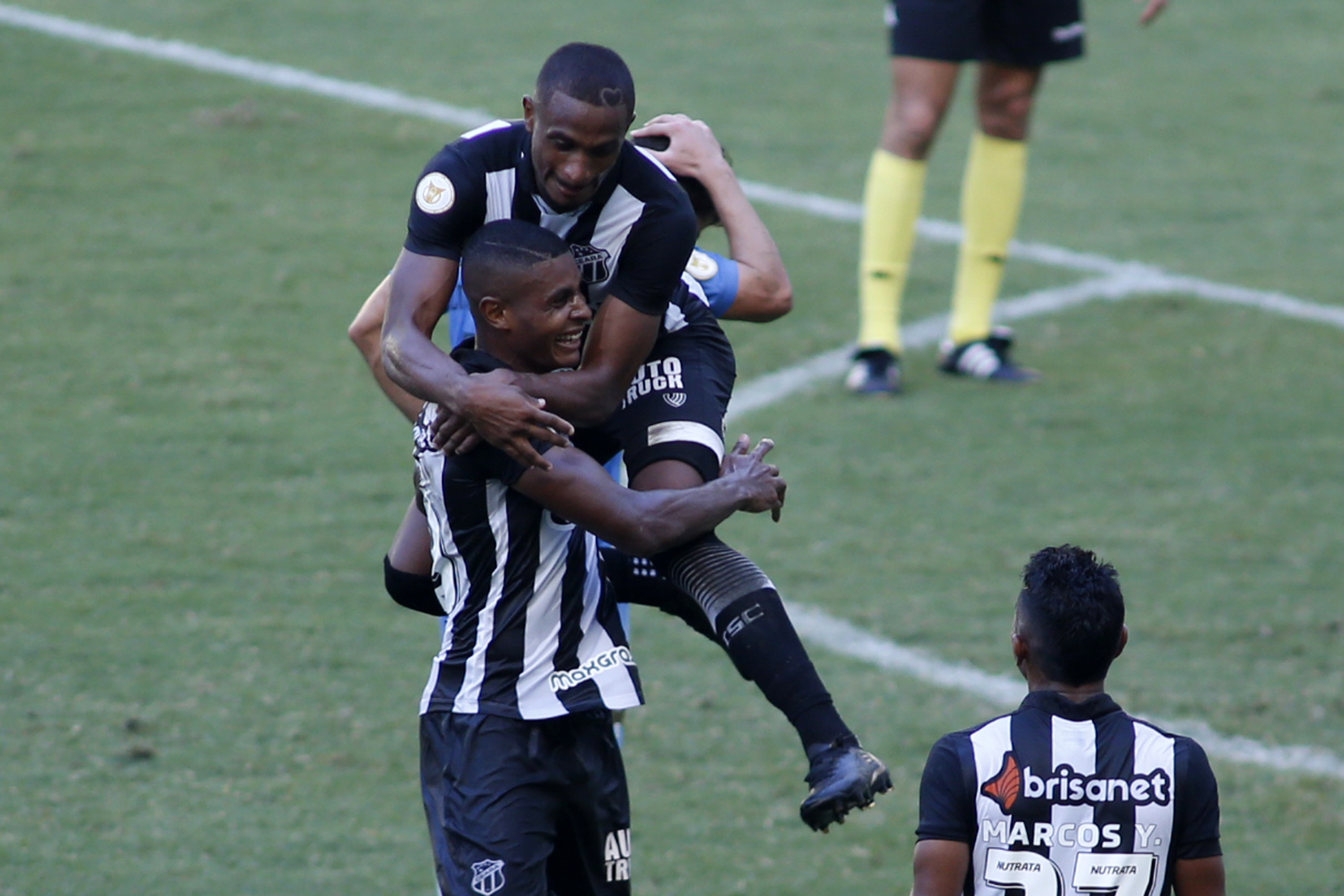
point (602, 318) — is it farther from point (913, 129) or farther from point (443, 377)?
point (913, 129)

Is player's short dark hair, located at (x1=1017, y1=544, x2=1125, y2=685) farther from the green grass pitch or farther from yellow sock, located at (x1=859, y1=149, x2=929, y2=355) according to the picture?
yellow sock, located at (x1=859, y1=149, x2=929, y2=355)

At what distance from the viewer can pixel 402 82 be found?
1176 centimetres

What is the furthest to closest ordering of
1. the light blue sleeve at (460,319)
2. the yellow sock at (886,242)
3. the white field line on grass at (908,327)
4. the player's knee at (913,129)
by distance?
the yellow sock at (886,242), the player's knee at (913,129), the white field line on grass at (908,327), the light blue sleeve at (460,319)

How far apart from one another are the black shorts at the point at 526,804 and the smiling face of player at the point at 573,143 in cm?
101

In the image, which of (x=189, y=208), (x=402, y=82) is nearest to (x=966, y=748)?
(x=189, y=208)

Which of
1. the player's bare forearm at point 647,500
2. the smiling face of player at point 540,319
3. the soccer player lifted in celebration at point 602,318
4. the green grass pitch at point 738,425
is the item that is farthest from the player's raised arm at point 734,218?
the green grass pitch at point 738,425

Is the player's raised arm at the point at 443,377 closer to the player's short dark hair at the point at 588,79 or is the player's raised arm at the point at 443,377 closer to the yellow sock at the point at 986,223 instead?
the player's short dark hair at the point at 588,79

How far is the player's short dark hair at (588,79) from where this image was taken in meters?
3.53

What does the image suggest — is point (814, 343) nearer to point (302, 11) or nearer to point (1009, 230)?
point (1009, 230)

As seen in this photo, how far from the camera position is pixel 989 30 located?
7.86 metres

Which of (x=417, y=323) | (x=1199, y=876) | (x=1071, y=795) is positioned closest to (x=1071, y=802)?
(x=1071, y=795)

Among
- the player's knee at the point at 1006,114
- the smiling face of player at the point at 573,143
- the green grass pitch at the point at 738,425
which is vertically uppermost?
the smiling face of player at the point at 573,143

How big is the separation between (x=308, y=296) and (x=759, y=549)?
2999 mm

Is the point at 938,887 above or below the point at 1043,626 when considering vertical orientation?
below
